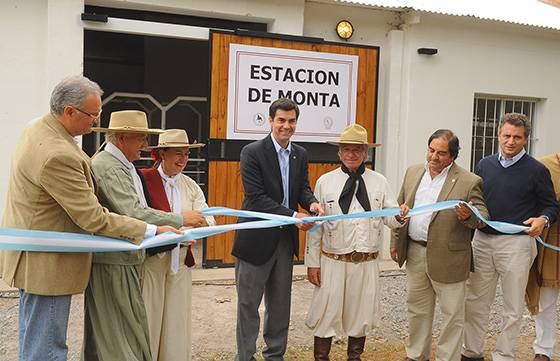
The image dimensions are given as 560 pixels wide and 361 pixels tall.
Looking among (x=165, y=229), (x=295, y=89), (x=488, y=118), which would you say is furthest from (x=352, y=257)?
(x=488, y=118)

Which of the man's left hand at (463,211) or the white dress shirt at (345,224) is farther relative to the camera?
the white dress shirt at (345,224)

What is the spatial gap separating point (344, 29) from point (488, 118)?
2.87 metres

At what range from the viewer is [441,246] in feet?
13.3

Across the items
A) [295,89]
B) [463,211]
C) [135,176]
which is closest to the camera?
[135,176]

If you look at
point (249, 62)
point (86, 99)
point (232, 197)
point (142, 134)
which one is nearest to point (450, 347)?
point (142, 134)

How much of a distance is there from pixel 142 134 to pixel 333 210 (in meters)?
1.59

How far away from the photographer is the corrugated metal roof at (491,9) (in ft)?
25.1

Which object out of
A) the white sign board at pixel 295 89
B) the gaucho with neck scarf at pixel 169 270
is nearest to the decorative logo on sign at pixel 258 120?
the white sign board at pixel 295 89

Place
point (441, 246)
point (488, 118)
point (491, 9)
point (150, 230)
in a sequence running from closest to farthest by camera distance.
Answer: point (150, 230) → point (441, 246) → point (491, 9) → point (488, 118)

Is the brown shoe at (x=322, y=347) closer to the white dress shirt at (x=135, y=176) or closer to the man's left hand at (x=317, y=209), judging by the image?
the man's left hand at (x=317, y=209)

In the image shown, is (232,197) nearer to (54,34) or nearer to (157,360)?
(54,34)

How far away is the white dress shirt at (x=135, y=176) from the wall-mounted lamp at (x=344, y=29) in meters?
4.93

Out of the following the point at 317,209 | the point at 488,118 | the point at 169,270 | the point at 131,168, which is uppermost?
the point at 488,118

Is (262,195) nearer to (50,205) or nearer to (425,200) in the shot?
(425,200)
